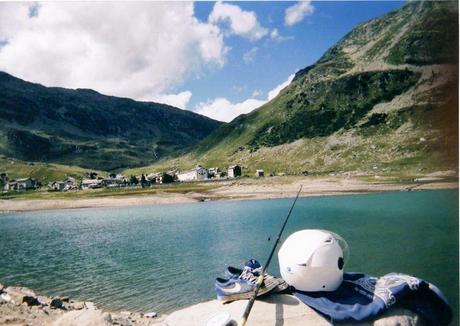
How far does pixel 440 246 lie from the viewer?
40312 mm

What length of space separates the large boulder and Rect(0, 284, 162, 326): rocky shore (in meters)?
7.19

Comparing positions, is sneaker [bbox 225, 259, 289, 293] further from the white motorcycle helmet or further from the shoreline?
the shoreline

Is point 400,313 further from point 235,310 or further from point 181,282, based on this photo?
point 181,282

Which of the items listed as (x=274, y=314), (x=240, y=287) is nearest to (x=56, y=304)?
(x=240, y=287)

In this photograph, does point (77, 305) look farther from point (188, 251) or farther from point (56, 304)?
point (188, 251)

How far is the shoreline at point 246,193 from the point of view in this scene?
128625 mm

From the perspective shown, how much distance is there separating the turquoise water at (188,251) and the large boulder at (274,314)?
17958 millimetres

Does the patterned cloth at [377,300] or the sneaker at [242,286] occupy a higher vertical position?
the sneaker at [242,286]

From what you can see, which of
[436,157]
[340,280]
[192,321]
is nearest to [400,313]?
[340,280]

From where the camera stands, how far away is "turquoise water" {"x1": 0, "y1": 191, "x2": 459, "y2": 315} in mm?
31922

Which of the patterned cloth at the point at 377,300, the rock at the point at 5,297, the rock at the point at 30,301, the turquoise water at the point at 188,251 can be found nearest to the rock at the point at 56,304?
the rock at the point at 30,301

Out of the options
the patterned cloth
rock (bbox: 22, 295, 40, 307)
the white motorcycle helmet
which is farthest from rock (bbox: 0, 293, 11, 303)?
the patterned cloth

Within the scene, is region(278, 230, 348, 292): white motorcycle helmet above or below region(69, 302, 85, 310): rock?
above

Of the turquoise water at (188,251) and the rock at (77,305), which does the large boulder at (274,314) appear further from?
the rock at (77,305)
